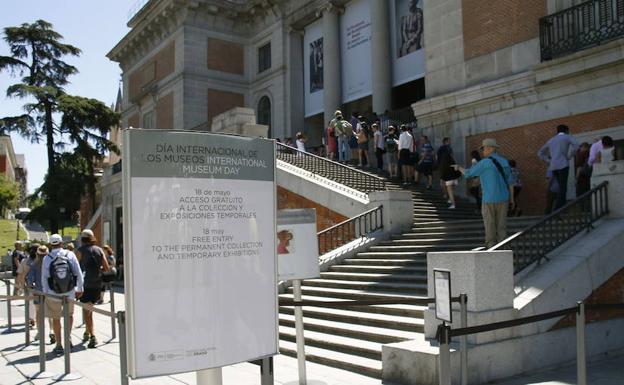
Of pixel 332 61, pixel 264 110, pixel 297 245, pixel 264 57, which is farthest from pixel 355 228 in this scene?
pixel 264 57

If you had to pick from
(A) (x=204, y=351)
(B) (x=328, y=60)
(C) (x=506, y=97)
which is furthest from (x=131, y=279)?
(B) (x=328, y=60)

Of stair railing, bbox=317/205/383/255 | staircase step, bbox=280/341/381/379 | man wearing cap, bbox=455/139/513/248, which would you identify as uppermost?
man wearing cap, bbox=455/139/513/248

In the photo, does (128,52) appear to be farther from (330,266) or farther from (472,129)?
(330,266)

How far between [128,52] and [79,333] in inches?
1279

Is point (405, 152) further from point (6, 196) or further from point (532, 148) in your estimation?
point (6, 196)

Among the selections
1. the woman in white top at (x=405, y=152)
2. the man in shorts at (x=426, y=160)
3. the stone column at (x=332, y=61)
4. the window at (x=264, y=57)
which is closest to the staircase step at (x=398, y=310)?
the man in shorts at (x=426, y=160)

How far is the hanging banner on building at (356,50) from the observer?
→ 86.8 ft

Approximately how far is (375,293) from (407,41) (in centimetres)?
1698

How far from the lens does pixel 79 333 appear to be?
11.0 meters

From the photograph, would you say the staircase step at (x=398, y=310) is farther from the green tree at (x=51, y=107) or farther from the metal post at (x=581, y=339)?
the green tree at (x=51, y=107)

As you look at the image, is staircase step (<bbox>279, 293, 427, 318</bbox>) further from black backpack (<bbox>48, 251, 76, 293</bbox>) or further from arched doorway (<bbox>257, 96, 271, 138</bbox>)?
arched doorway (<bbox>257, 96, 271, 138</bbox>)

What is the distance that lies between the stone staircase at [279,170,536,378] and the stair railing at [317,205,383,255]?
0.69 metres

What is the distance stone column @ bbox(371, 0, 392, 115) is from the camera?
24938 mm

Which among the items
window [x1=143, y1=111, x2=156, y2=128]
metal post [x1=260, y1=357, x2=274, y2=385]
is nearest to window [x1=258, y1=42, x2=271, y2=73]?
window [x1=143, y1=111, x2=156, y2=128]
